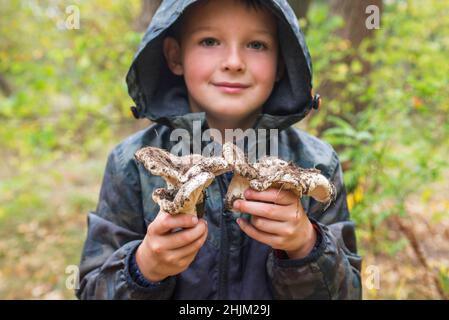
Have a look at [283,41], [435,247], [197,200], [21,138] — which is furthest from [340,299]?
[21,138]

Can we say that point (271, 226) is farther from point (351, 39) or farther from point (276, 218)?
point (351, 39)

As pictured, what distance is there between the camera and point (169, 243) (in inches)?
71.2

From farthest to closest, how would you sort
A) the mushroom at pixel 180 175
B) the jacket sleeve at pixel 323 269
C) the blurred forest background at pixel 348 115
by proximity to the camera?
the blurred forest background at pixel 348 115 → the jacket sleeve at pixel 323 269 → the mushroom at pixel 180 175

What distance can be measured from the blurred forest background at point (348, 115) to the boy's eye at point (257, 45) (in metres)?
1.31

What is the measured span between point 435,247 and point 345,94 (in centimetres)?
293

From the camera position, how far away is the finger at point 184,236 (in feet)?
5.83

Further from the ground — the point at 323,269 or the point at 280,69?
the point at 280,69

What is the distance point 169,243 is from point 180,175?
37 centimetres

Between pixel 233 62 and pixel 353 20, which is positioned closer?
pixel 233 62

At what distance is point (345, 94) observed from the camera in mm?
4500

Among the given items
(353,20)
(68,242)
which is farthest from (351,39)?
(68,242)

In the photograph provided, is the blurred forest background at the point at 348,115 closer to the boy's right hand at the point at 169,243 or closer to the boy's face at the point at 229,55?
the boy's face at the point at 229,55

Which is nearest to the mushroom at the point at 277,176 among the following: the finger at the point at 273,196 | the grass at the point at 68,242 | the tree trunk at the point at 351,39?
the finger at the point at 273,196
